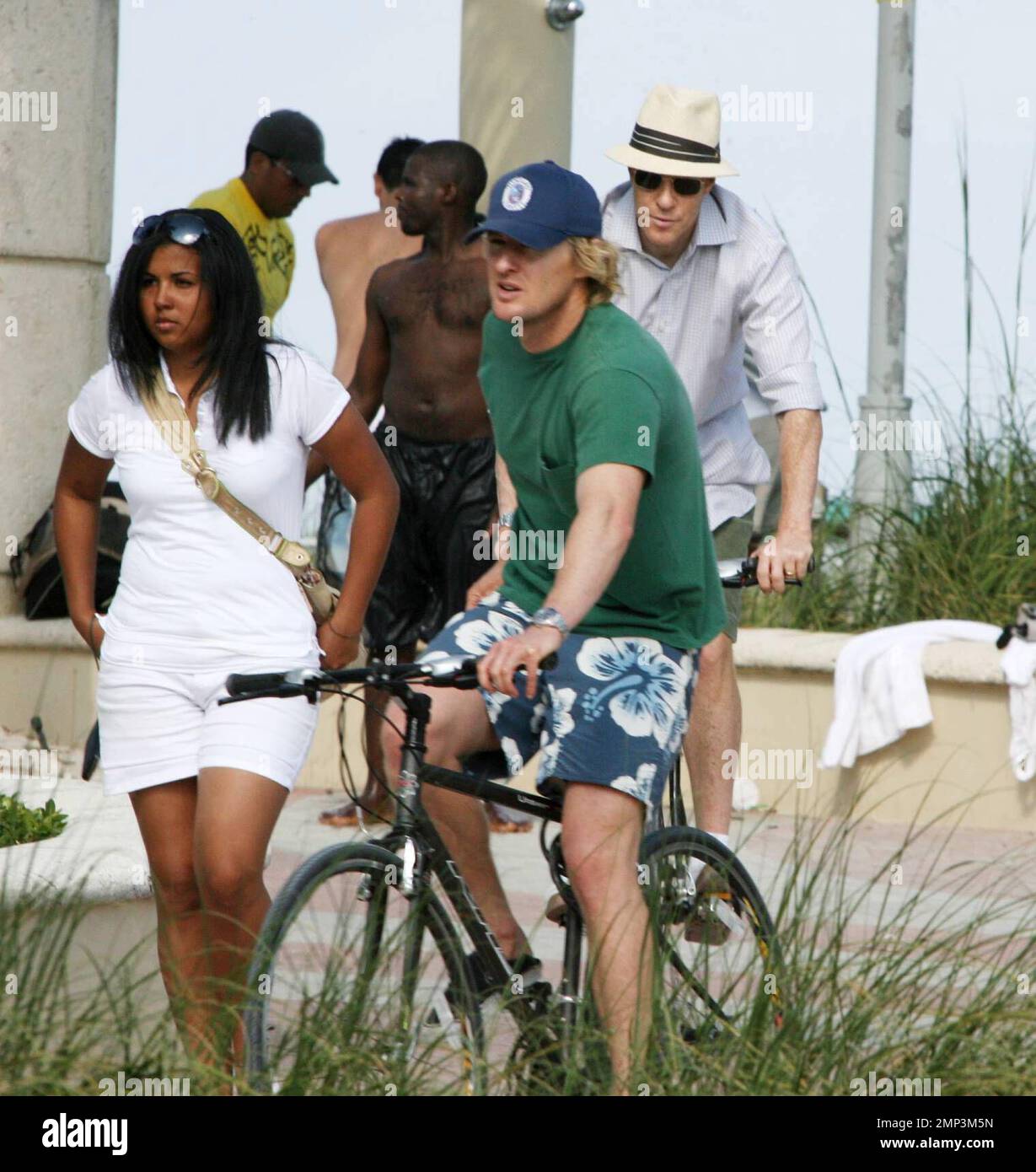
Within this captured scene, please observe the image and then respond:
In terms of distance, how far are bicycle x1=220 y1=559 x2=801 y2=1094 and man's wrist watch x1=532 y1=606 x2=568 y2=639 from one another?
3.2 inches

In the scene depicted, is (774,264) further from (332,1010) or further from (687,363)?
(332,1010)

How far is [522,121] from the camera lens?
10086 millimetres

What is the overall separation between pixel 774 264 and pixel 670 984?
2.36 meters

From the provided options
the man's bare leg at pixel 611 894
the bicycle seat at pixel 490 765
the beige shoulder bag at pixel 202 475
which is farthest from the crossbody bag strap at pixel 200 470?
the man's bare leg at pixel 611 894

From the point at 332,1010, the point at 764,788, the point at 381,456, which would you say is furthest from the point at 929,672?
the point at 332,1010

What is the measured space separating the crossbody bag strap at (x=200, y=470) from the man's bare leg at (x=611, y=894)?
2.50 ft

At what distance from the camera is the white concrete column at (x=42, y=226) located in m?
9.23

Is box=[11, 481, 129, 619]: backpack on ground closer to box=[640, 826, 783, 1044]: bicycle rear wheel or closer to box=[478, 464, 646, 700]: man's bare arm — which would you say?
box=[640, 826, 783, 1044]: bicycle rear wheel

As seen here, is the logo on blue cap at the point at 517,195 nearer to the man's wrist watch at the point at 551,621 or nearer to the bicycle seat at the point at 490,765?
the man's wrist watch at the point at 551,621

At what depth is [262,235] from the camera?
335 inches

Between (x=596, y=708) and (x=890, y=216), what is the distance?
731 centimetres

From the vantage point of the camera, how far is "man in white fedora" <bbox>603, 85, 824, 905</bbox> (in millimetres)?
5629

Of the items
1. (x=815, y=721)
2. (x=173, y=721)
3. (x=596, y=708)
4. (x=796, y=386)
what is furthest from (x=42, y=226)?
(x=596, y=708)

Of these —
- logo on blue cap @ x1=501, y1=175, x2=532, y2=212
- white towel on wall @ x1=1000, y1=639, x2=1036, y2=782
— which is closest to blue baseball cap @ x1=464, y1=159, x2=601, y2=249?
logo on blue cap @ x1=501, y1=175, x2=532, y2=212
